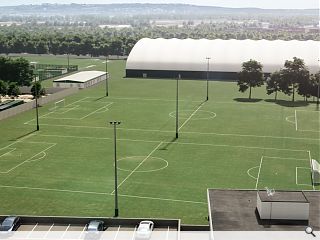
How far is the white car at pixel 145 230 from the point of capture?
34.7m

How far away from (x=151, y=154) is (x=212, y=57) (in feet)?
234

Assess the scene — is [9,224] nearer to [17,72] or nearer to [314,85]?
[314,85]

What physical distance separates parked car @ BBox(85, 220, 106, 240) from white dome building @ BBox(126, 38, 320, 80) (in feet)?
305

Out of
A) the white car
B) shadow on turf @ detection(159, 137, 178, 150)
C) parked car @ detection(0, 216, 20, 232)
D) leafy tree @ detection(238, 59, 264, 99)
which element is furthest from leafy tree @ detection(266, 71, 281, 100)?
parked car @ detection(0, 216, 20, 232)

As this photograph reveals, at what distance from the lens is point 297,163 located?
57.5 metres

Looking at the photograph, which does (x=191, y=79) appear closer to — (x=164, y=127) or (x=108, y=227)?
(x=164, y=127)

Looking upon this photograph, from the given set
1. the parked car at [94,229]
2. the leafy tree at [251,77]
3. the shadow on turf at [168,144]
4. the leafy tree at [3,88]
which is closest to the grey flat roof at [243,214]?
the parked car at [94,229]

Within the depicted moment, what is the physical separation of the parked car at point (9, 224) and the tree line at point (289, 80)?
69.8 metres

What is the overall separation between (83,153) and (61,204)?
15.8 meters

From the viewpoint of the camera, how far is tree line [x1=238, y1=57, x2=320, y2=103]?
96.3 m

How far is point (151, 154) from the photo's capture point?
60.8 meters

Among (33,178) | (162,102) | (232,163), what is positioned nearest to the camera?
(33,178)

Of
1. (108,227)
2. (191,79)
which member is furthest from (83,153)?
(191,79)

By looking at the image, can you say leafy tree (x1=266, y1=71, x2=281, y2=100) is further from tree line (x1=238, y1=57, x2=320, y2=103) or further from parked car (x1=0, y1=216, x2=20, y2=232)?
parked car (x1=0, y1=216, x2=20, y2=232)
